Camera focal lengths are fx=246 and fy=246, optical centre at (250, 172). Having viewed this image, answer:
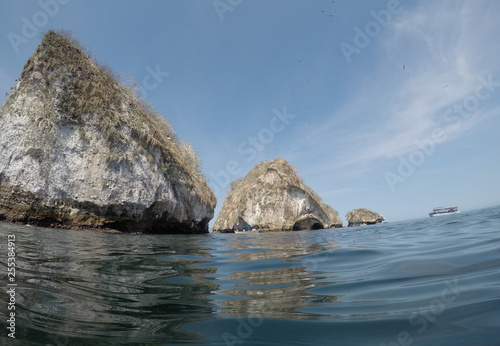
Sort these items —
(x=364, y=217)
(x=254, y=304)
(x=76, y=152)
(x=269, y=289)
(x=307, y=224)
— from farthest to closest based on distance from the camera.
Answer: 1. (x=364, y=217)
2. (x=307, y=224)
3. (x=76, y=152)
4. (x=269, y=289)
5. (x=254, y=304)

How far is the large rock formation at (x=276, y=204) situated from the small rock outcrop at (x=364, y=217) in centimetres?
1616

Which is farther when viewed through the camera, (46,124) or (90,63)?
(90,63)

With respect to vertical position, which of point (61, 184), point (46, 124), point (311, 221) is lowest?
point (311, 221)

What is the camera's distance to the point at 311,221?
39156mm

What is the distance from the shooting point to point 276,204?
40.0 meters

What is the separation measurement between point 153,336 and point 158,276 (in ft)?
6.29

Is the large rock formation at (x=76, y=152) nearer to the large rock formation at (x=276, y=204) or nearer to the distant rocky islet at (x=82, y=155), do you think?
the distant rocky islet at (x=82, y=155)

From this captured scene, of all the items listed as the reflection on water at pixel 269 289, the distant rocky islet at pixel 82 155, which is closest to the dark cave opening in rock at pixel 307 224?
the distant rocky islet at pixel 82 155

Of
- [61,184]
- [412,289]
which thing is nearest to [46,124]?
[61,184]

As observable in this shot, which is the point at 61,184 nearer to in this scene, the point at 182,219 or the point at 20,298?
the point at 182,219

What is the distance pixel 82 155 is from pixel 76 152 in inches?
11.5

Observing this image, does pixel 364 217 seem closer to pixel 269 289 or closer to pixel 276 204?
pixel 276 204

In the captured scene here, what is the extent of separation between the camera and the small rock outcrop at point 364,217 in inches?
2234

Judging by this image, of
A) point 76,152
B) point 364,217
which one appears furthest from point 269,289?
point 364,217
